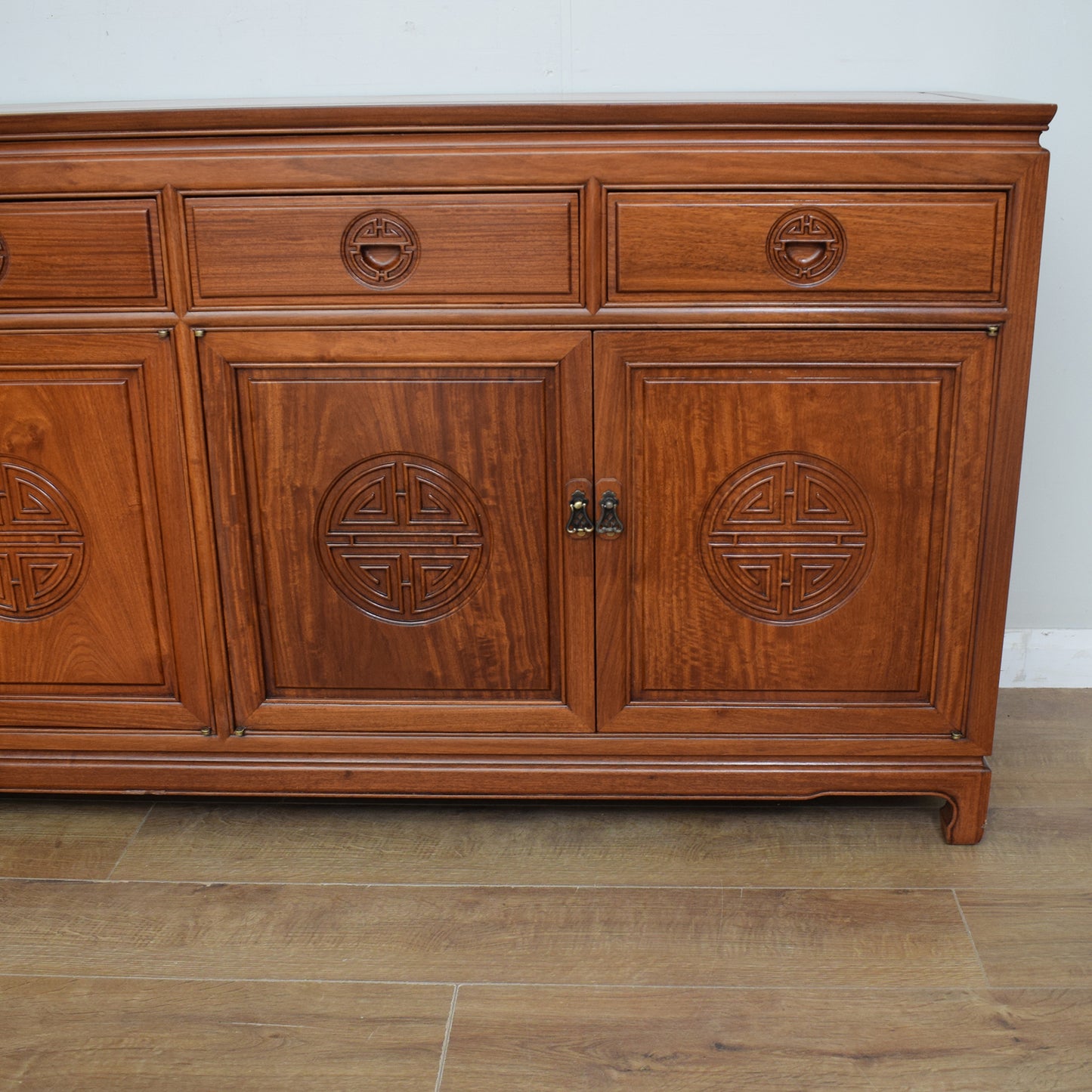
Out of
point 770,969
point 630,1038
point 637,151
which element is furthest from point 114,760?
point 637,151

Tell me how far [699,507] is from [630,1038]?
2.16ft

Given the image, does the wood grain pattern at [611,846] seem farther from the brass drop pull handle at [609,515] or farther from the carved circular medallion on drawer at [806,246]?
the carved circular medallion on drawer at [806,246]

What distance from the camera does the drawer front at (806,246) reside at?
1.41 m

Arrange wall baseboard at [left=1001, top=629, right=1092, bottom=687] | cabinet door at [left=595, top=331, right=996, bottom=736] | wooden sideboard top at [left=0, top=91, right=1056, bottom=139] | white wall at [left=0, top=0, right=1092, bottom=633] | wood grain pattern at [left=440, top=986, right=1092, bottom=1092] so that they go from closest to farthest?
wood grain pattern at [left=440, top=986, right=1092, bottom=1092] < wooden sideboard top at [left=0, top=91, right=1056, bottom=139] < cabinet door at [left=595, top=331, right=996, bottom=736] < white wall at [left=0, top=0, right=1092, bottom=633] < wall baseboard at [left=1001, top=629, right=1092, bottom=687]

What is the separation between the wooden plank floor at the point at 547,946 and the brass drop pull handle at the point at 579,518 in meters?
0.48

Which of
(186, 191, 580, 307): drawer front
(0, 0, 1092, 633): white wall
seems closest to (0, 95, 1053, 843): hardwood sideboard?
(186, 191, 580, 307): drawer front

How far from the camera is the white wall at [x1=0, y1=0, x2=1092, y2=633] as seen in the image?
1892 millimetres

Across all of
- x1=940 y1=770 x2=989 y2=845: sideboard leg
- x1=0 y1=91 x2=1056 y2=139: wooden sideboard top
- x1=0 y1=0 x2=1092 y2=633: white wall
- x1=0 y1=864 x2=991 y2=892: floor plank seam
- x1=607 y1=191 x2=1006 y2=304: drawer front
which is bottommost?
x1=0 y1=864 x2=991 y2=892: floor plank seam

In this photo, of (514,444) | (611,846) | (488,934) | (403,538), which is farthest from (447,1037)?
(514,444)

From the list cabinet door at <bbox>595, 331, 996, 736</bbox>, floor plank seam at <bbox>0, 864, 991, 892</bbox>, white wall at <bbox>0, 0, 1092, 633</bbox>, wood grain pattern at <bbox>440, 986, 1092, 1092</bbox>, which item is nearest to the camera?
wood grain pattern at <bbox>440, 986, 1092, 1092</bbox>

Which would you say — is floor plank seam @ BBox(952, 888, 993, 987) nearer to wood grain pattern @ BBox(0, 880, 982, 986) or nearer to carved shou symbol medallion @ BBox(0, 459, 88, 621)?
wood grain pattern @ BBox(0, 880, 982, 986)

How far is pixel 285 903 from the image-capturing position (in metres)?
1.56

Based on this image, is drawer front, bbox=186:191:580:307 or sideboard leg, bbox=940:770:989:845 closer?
drawer front, bbox=186:191:580:307

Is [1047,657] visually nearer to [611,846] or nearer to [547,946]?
[611,846]
